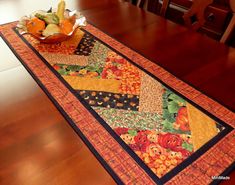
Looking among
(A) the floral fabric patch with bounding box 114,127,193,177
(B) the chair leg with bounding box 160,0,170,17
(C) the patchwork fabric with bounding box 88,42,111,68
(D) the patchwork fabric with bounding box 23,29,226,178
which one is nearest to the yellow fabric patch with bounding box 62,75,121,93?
(D) the patchwork fabric with bounding box 23,29,226,178

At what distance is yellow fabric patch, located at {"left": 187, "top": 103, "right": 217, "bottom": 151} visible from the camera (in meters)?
0.72

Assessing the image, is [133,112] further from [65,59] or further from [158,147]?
[65,59]

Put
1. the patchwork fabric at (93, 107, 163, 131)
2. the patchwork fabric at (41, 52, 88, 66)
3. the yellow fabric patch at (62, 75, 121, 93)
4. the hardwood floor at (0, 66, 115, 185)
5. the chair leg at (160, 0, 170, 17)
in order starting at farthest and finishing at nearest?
the chair leg at (160, 0, 170, 17) < the patchwork fabric at (41, 52, 88, 66) < the yellow fabric patch at (62, 75, 121, 93) < the patchwork fabric at (93, 107, 163, 131) < the hardwood floor at (0, 66, 115, 185)

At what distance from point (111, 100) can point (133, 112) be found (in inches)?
3.7

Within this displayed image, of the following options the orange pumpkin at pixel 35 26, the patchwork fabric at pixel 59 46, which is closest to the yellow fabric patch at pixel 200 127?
the patchwork fabric at pixel 59 46

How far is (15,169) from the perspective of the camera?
64cm

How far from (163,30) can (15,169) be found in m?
0.95

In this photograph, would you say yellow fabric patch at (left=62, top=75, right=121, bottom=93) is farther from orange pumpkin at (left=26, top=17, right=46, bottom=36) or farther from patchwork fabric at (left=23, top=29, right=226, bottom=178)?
orange pumpkin at (left=26, top=17, right=46, bottom=36)

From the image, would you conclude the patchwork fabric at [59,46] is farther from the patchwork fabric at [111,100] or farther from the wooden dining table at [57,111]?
the patchwork fabric at [111,100]

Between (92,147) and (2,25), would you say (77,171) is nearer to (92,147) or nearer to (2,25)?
(92,147)

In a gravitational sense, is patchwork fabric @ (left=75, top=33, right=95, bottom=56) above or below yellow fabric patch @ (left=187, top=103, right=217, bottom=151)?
above

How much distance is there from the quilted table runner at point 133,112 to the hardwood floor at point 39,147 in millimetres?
32

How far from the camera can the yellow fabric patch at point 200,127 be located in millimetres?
717

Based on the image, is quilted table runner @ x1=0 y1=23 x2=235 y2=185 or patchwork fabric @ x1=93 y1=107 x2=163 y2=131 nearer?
quilted table runner @ x1=0 y1=23 x2=235 y2=185
